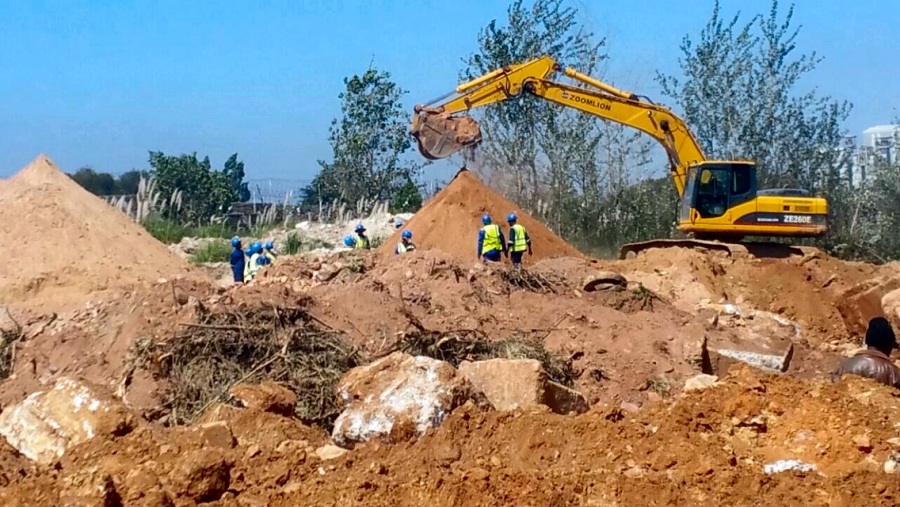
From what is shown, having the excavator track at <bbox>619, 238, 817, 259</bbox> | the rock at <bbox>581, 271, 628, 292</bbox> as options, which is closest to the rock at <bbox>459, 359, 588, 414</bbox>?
the rock at <bbox>581, 271, 628, 292</bbox>

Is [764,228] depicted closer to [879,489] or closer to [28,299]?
[28,299]

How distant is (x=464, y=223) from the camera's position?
68.4 ft

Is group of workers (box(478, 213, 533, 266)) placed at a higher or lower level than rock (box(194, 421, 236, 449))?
higher

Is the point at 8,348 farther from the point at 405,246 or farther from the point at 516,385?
the point at 405,246

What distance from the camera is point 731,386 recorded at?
5.88m

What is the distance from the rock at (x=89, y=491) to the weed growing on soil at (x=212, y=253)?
18.6 m

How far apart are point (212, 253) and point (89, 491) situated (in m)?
19.6

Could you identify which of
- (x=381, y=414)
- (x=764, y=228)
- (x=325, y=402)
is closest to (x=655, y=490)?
(x=381, y=414)

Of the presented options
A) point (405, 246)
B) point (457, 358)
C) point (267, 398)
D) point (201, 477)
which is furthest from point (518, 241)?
point (201, 477)

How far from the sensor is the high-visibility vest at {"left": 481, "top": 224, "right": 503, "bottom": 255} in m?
17.0

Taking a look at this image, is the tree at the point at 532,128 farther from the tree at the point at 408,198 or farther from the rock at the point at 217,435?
the rock at the point at 217,435

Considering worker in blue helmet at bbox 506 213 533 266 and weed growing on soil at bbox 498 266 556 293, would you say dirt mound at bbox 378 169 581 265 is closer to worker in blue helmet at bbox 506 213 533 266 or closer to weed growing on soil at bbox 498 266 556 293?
worker in blue helmet at bbox 506 213 533 266

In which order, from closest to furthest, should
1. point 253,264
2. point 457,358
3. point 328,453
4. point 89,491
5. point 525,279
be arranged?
point 89,491
point 328,453
point 457,358
point 525,279
point 253,264

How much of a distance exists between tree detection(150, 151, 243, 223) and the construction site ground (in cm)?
1604
